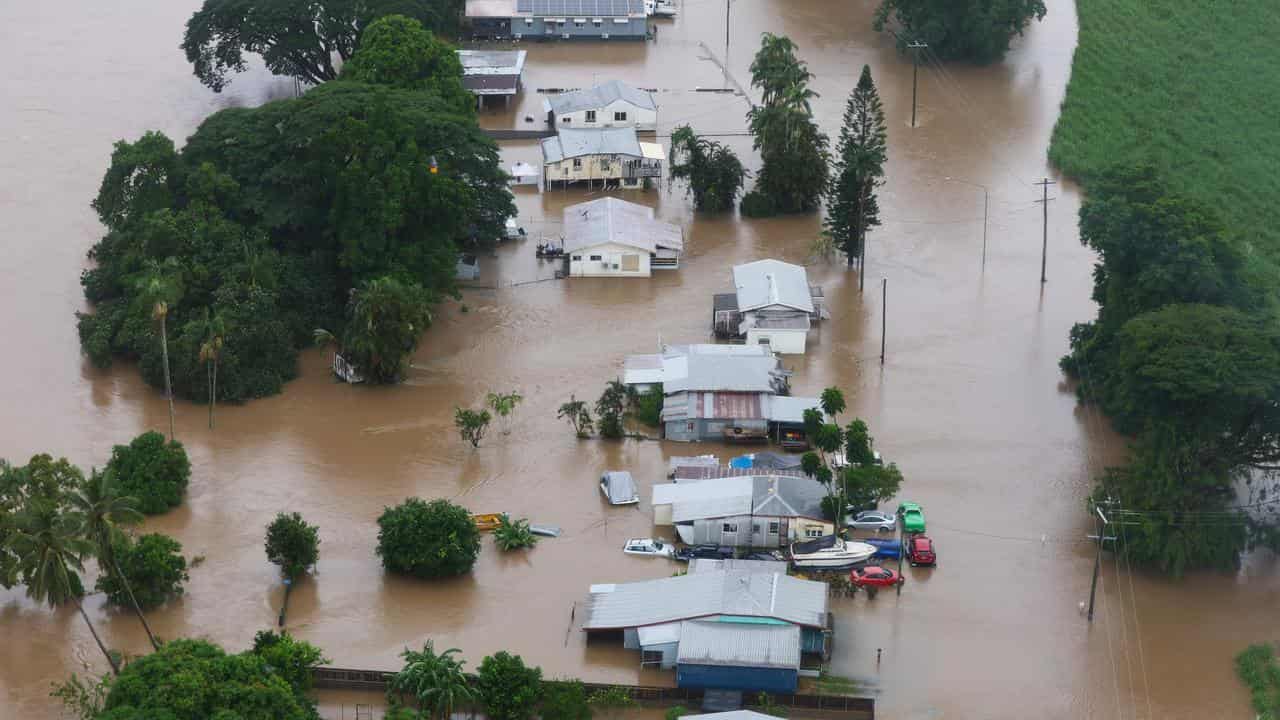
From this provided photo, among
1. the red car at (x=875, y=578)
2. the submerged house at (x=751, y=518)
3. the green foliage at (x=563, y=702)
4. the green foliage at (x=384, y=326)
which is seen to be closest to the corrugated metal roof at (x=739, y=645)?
the green foliage at (x=563, y=702)

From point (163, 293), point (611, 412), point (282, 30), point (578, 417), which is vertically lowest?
point (578, 417)

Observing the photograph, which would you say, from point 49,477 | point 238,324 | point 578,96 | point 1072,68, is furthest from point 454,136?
point 1072,68

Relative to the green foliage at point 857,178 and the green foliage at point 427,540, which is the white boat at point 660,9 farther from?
the green foliage at point 427,540

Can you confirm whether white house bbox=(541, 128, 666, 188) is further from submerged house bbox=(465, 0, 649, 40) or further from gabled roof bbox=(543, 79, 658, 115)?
submerged house bbox=(465, 0, 649, 40)

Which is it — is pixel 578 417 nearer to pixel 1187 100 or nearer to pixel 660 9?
pixel 1187 100

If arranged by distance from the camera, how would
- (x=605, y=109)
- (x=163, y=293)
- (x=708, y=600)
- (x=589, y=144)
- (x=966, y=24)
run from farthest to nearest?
(x=966, y=24)
(x=605, y=109)
(x=589, y=144)
(x=163, y=293)
(x=708, y=600)

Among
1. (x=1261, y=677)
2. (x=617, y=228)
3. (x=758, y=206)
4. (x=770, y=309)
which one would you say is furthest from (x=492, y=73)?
(x=1261, y=677)
